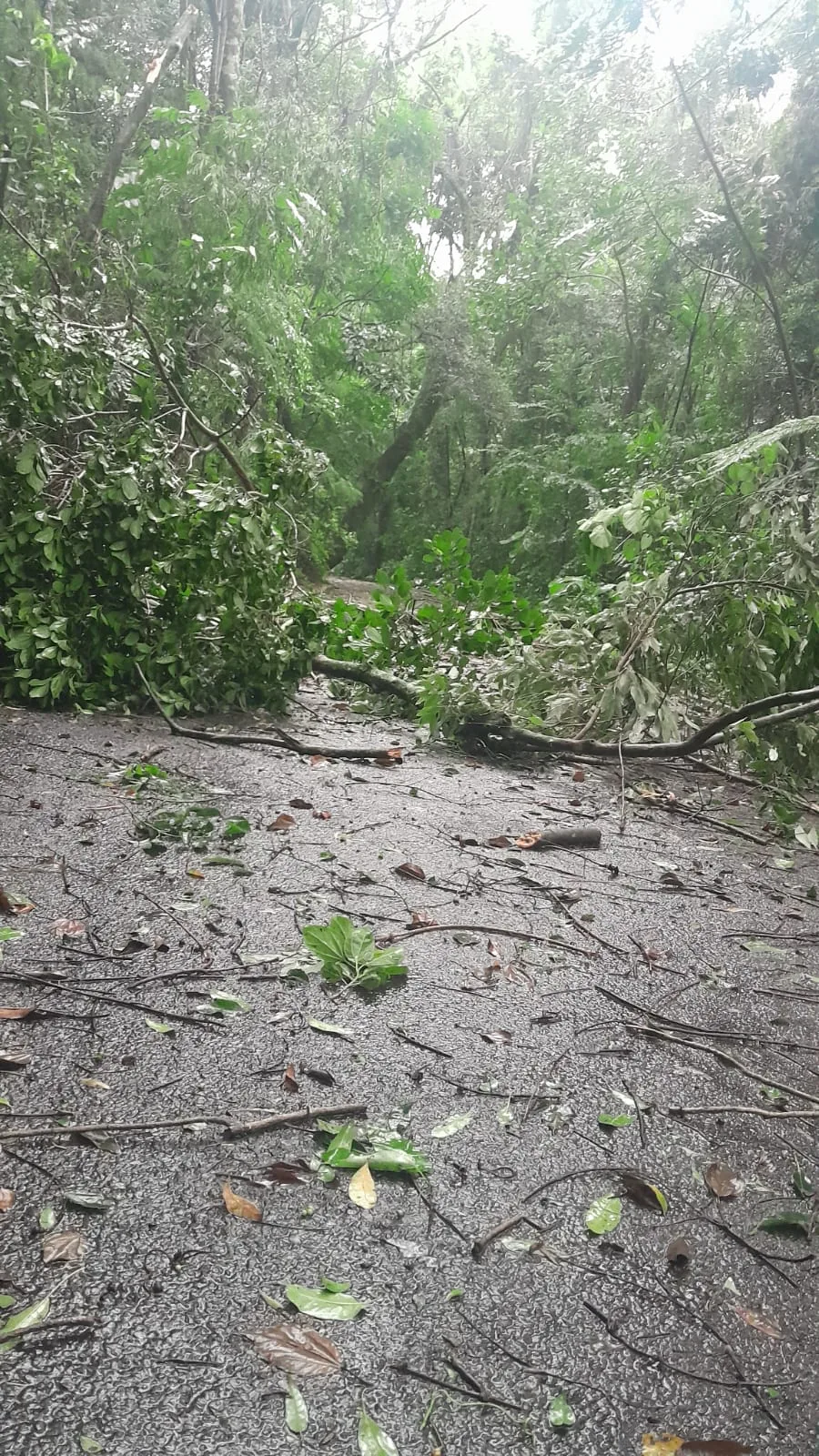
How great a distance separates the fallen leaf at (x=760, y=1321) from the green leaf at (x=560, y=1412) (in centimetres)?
33

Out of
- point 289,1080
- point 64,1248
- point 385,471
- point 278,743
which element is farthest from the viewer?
point 385,471

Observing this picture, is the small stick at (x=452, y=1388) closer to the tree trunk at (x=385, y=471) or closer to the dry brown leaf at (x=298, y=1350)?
the dry brown leaf at (x=298, y=1350)

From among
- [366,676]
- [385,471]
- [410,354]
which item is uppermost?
[410,354]

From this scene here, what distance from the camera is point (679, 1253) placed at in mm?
1478

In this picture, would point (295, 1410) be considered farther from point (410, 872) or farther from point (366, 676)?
point (366, 676)

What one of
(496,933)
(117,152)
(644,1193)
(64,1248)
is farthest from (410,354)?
(64,1248)

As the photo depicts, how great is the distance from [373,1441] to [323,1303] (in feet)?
0.68

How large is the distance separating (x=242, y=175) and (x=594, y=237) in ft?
22.0

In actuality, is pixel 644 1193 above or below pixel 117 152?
below

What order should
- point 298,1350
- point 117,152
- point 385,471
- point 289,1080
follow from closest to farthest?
point 298,1350
point 289,1080
point 117,152
point 385,471

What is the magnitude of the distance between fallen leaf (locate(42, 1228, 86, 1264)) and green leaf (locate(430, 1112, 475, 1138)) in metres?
0.63

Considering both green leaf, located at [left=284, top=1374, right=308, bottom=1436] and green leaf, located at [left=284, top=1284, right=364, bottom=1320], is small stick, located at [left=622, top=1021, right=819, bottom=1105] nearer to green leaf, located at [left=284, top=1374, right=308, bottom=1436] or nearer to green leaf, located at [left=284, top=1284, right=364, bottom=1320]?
green leaf, located at [left=284, top=1284, right=364, bottom=1320]

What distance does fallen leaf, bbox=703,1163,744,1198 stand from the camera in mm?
1649

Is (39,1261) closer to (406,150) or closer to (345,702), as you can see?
(345,702)
